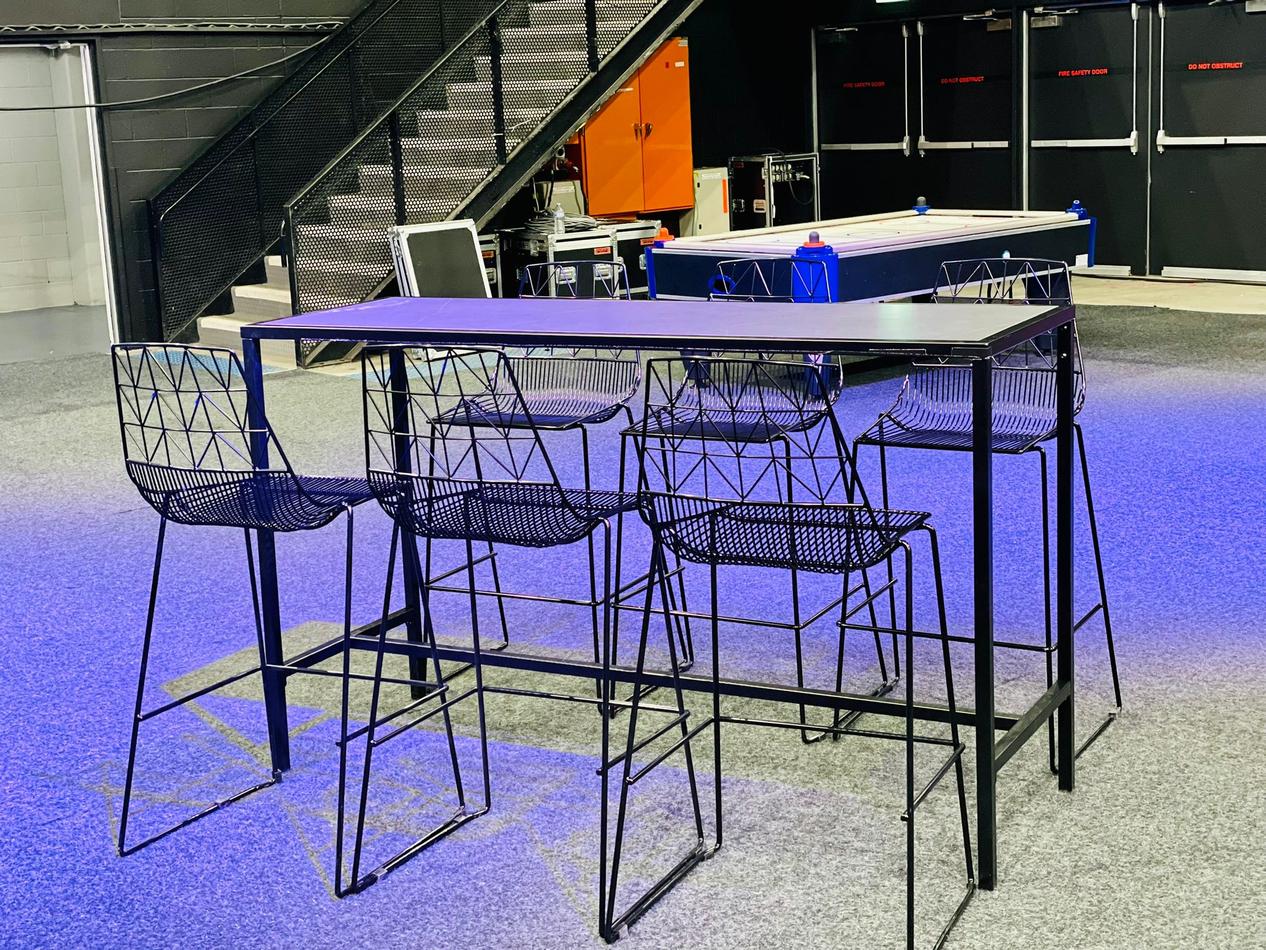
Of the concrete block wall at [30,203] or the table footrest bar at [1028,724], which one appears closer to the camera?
the table footrest bar at [1028,724]

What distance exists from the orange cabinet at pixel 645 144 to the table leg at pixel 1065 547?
870 centimetres

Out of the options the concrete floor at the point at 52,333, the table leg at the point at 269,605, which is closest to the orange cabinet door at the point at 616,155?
the concrete floor at the point at 52,333

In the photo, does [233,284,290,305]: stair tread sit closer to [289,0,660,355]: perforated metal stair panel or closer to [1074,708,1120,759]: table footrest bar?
[289,0,660,355]: perforated metal stair panel

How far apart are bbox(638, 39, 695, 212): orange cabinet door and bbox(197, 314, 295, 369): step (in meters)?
3.34

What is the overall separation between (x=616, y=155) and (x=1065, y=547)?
9041 millimetres

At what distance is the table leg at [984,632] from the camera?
285 cm

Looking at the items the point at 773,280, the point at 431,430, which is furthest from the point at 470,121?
the point at 431,430

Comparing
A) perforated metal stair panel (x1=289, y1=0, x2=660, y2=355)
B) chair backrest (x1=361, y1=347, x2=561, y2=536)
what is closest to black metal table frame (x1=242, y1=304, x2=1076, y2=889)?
chair backrest (x1=361, y1=347, x2=561, y2=536)

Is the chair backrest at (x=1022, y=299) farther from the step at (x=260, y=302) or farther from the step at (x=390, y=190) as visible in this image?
the step at (x=260, y=302)

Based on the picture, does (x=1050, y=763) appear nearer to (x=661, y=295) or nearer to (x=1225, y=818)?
(x=1225, y=818)

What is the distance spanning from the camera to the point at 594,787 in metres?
3.53

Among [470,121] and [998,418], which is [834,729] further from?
[470,121]

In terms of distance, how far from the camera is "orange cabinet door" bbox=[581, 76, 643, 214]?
11758 mm

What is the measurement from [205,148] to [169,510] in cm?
838
